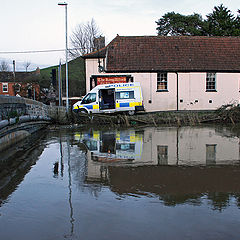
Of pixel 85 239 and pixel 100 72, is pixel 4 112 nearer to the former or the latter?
pixel 85 239

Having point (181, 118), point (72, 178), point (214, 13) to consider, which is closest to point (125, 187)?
point (72, 178)

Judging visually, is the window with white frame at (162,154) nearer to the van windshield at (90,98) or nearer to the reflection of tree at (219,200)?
the reflection of tree at (219,200)

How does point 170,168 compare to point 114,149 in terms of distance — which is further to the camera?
point 114,149

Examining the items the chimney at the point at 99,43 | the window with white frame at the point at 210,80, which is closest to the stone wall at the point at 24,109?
the window with white frame at the point at 210,80

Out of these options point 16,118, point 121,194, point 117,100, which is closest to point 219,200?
point 121,194

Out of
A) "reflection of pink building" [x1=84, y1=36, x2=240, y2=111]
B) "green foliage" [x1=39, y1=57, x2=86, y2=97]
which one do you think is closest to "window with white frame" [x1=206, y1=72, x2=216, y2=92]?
"reflection of pink building" [x1=84, y1=36, x2=240, y2=111]

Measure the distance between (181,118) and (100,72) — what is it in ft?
34.6

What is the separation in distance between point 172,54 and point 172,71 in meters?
1.92

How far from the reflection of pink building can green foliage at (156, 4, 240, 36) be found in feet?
50.7

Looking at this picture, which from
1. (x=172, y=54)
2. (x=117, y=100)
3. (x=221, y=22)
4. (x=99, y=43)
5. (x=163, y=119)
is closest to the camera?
(x=163, y=119)

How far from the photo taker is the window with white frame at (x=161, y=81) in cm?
2841

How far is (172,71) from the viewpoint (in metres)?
28.1

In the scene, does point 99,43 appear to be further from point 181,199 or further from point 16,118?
point 181,199

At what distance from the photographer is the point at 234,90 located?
2911cm
